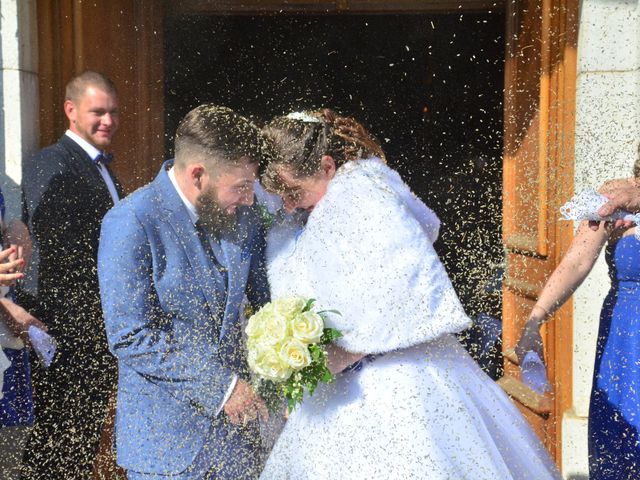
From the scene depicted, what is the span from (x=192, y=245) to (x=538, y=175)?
2218mm

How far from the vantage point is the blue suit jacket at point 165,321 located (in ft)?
8.80

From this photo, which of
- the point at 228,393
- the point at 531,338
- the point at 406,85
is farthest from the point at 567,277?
the point at 406,85

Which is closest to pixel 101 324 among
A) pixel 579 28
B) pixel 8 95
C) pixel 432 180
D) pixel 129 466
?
pixel 8 95

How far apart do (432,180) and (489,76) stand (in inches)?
52.5

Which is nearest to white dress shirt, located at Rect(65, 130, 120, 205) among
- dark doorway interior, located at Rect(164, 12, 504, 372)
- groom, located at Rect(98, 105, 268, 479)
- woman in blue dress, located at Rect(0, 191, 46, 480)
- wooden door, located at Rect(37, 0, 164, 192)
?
woman in blue dress, located at Rect(0, 191, 46, 480)

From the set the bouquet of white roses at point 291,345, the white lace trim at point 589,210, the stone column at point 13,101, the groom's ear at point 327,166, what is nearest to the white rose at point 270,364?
the bouquet of white roses at point 291,345

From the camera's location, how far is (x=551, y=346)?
14.3ft

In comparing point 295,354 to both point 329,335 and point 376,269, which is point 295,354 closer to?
point 329,335

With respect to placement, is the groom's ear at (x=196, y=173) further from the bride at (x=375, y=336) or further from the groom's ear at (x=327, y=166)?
the groom's ear at (x=327, y=166)

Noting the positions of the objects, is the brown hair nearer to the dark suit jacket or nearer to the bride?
the dark suit jacket

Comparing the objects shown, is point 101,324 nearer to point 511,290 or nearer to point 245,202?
point 245,202

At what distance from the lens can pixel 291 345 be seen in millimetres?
2498

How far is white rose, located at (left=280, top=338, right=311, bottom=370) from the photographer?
2492 mm

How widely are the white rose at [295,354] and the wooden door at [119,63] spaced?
2348mm
